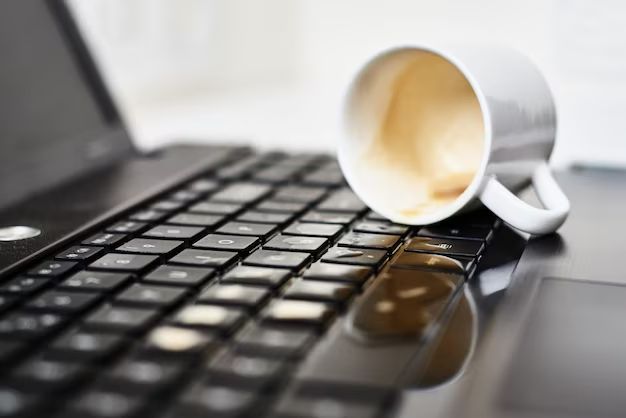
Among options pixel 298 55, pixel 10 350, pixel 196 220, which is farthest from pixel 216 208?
pixel 298 55

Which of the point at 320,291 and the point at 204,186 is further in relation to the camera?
the point at 204,186

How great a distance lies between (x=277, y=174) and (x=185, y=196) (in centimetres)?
8

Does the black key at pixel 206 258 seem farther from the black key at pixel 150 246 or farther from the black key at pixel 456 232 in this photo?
the black key at pixel 456 232

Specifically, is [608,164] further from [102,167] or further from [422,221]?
[102,167]

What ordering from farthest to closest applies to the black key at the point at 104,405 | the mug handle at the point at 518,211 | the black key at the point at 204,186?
the black key at the point at 204,186 → the mug handle at the point at 518,211 → the black key at the point at 104,405

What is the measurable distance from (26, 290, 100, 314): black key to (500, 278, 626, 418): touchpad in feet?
0.64

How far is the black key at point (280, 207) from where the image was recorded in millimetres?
585

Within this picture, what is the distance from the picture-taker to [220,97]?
4.17 feet

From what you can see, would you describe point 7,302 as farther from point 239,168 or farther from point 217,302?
point 239,168

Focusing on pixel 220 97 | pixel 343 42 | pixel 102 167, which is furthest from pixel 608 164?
pixel 220 97

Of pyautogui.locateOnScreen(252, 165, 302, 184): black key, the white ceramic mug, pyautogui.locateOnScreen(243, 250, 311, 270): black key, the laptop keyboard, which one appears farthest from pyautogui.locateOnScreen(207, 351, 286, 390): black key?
pyautogui.locateOnScreen(252, 165, 302, 184): black key

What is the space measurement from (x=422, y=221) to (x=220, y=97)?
775mm

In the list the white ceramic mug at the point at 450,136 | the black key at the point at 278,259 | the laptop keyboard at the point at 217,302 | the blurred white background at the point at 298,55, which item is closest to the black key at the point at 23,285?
the laptop keyboard at the point at 217,302

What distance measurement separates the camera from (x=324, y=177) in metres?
0.67
